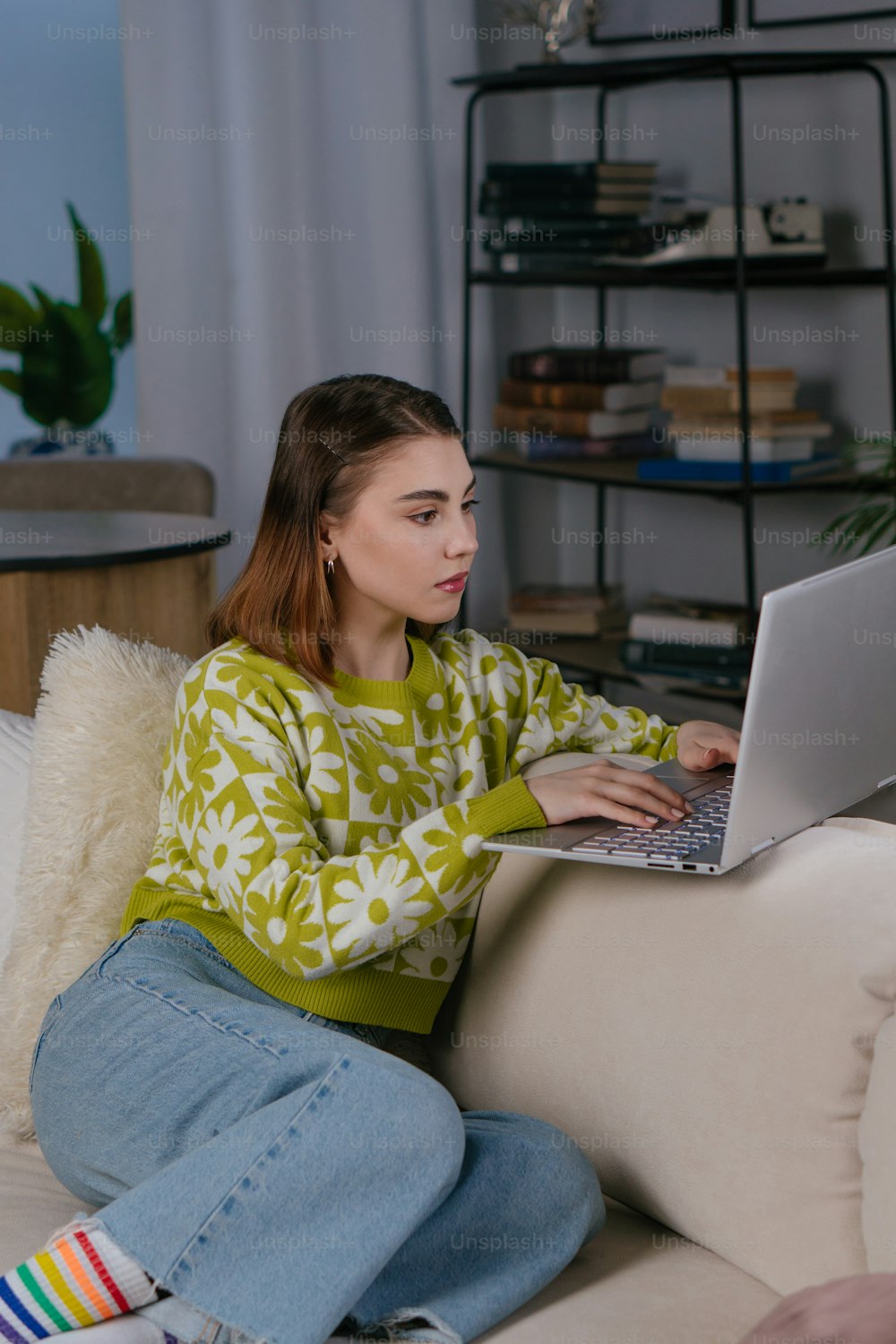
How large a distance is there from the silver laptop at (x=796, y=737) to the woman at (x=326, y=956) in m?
0.04

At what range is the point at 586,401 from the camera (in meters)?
3.10

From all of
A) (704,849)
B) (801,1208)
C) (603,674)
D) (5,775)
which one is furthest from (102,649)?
(603,674)

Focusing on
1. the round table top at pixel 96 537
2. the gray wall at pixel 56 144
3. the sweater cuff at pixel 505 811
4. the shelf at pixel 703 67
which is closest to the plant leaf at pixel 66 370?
the gray wall at pixel 56 144

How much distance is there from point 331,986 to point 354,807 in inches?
5.8

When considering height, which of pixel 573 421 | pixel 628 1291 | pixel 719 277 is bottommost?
pixel 628 1291

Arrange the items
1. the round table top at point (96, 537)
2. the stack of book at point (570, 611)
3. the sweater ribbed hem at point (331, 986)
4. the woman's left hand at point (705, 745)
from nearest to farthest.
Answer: the sweater ribbed hem at point (331, 986)
the woman's left hand at point (705, 745)
the round table top at point (96, 537)
the stack of book at point (570, 611)

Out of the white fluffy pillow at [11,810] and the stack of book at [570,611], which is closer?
the white fluffy pillow at [11,810]

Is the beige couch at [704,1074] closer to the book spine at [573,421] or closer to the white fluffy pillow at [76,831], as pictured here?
the white fluffy pillow at [76,831]

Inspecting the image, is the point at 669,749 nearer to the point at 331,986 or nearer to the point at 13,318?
the point at 331,986

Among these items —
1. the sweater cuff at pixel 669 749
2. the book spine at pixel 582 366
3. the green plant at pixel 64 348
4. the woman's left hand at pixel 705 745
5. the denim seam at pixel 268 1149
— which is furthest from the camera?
the green plant at pixel 64 348

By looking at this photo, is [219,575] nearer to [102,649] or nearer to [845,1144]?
[102,649]

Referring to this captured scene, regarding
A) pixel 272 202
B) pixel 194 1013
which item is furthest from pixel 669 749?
pixel 272 202

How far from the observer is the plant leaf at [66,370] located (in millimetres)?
3352

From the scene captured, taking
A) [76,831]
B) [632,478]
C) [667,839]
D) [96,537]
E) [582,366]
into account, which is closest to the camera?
[667,839]
